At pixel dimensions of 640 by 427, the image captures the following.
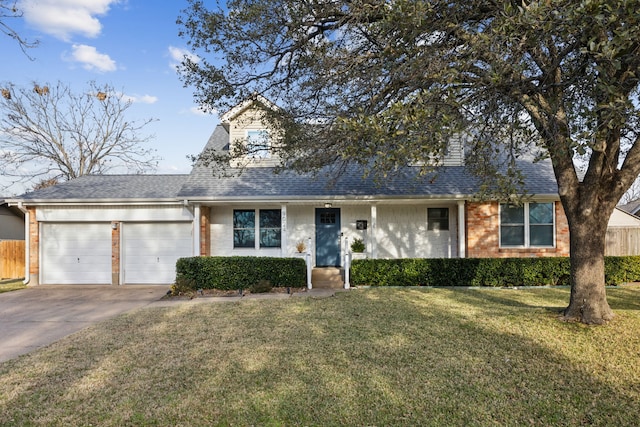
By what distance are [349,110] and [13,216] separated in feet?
61.0

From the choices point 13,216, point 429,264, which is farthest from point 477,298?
point 13,216

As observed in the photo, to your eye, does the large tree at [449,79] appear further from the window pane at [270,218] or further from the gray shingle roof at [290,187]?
the window pane at [270,218]

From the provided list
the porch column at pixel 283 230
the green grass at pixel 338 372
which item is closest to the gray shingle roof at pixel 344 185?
the porch column at pixel 283 230

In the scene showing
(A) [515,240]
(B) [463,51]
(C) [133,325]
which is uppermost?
(B) [463,51]

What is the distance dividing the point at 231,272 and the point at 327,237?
3.87m

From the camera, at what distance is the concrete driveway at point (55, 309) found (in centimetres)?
667

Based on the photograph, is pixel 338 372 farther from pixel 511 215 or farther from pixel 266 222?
pixel 511 215

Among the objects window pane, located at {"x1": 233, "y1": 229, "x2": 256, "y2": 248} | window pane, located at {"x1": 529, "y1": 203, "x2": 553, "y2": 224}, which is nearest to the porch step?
window pane, located at {"x1": 233, "y1": 229, "x2": 256, "y2": 248}

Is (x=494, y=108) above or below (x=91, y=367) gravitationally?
above

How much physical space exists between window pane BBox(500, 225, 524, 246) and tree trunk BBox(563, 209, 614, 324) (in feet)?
21.3

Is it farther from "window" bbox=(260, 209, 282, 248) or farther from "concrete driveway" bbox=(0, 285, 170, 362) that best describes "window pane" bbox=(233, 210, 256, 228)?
"concrete driveway" bbox=(0, 285, 170, 362)

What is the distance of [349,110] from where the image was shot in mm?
6914

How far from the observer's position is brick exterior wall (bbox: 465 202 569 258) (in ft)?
41.4

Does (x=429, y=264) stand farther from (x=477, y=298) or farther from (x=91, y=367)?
(x=91, y=367)
